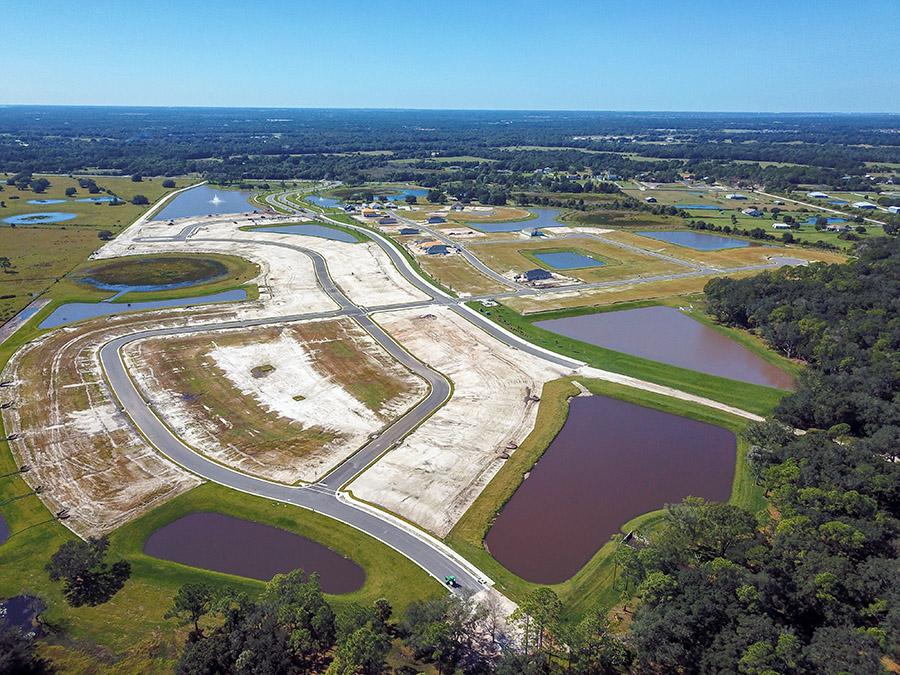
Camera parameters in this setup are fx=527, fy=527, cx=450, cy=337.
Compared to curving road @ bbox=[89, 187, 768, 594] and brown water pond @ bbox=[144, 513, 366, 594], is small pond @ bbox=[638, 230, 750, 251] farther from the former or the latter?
brown water pond @ bbox=[144, 513, 366, 594]

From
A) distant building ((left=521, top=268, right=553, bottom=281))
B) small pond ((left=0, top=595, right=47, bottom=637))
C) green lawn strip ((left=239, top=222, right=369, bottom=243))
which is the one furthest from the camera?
green lawn strip ((left=239, top=222, right=369, bottom=243))

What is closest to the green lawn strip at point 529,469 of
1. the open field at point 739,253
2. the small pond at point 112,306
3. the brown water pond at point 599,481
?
the brown water pond at point 599,481

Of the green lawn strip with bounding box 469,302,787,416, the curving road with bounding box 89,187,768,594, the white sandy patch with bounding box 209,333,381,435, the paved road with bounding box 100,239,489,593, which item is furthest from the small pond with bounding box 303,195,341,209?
the green lawn strip with bounding box 469,302,787,416

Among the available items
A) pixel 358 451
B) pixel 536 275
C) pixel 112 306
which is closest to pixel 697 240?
pixel 536 275

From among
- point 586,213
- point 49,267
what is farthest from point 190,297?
point 586,213

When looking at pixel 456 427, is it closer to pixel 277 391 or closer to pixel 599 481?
pixel 599 481

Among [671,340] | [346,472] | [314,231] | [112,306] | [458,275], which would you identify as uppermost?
[314,231]

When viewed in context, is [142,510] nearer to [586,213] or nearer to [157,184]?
[586,213]
